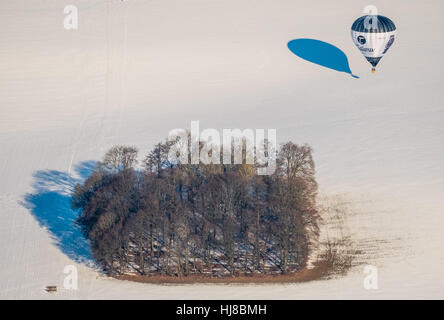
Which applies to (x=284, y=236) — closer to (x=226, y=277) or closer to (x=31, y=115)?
(x=226, y=277)

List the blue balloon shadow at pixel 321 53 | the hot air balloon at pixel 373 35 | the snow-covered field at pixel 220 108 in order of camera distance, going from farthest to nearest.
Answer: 1. the blue balloon shadow at pixel 321 53
2. the hot air balloon at pixel 373 35
3. the snow-covered field at pixel 220 108

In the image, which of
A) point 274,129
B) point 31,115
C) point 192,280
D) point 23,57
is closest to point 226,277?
point 192,280

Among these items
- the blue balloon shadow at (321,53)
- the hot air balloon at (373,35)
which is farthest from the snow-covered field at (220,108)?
the hot air balloon at (373,35)

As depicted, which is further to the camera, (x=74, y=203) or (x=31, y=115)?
(x=31, y=115)

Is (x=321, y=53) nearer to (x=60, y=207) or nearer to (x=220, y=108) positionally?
(x=220, y=108)

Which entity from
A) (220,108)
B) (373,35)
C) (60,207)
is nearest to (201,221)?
(60,207)

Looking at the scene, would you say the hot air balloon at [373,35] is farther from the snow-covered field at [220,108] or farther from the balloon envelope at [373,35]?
the snow-covered field at [220,108]

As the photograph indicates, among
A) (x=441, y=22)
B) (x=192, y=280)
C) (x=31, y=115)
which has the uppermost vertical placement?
(x=441, y=22)
